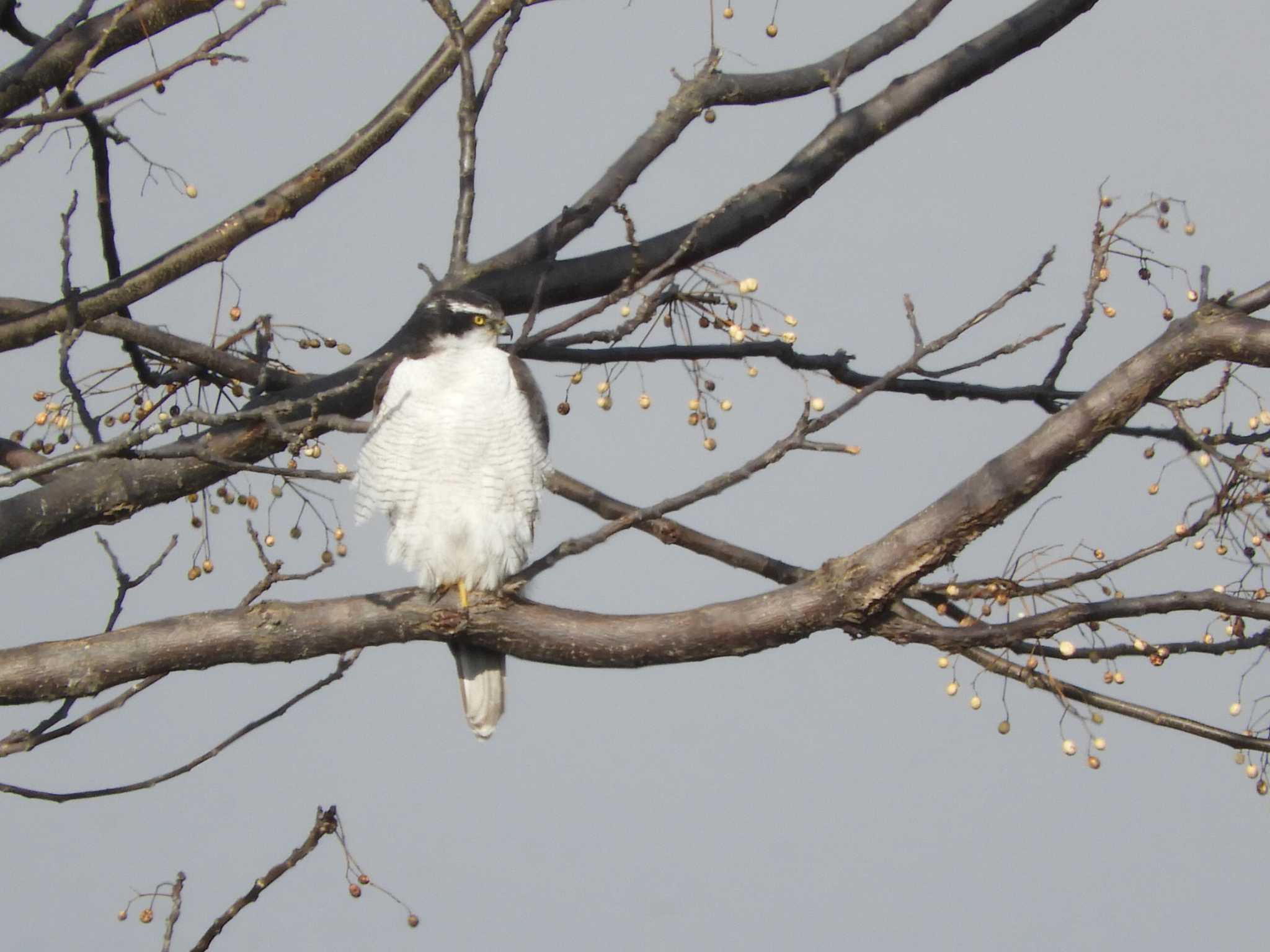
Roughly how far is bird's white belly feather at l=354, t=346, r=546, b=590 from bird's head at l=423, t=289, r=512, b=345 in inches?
1.9

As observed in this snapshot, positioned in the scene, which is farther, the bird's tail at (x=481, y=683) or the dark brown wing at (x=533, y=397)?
the bird's tail at (x=481, y=683)

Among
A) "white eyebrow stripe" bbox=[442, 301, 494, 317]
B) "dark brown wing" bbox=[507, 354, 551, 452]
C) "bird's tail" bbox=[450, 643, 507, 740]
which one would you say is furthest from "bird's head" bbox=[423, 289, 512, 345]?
"bird's tail" bbox=[450, 643, 507, 740]

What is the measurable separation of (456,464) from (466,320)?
44cm

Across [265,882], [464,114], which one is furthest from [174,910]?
[464,114]

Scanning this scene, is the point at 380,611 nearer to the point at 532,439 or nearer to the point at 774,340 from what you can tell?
the point at 532,439

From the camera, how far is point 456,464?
14.7 feet

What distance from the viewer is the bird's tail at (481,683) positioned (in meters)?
4.86

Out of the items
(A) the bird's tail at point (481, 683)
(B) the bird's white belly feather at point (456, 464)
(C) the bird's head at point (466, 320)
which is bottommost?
(A) the bird's tail at point (481, 683)

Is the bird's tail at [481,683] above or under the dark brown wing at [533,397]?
under

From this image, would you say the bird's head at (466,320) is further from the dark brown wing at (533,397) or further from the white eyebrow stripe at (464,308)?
the dark brown wing at (533,397)

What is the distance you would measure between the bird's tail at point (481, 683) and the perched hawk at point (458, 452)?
386 mm

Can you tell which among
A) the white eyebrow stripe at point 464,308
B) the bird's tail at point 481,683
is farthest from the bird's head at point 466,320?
the bird's tail at point 481,683

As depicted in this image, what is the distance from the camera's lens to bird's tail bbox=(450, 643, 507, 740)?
486cm

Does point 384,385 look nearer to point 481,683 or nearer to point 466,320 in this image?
point 466,320
